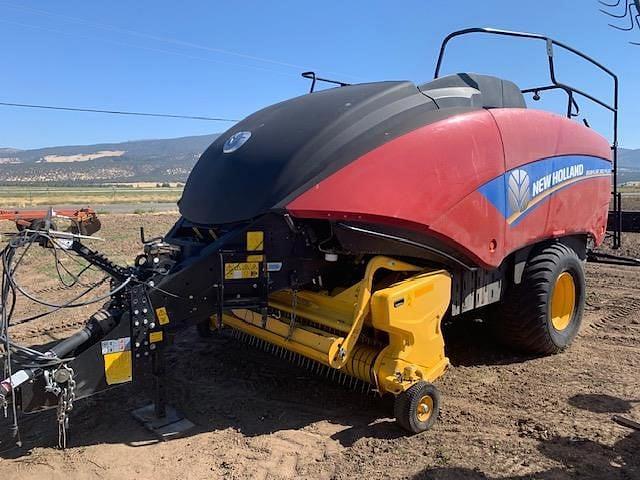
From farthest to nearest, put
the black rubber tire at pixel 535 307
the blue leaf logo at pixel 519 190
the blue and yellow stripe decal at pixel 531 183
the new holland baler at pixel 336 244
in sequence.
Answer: the black rubber tire at pixel 535 307, the blue leaf logo at pixel 519 190, the blue and yellow stripe decal at pixel 531 183, the new holland baler at pixel 336 244

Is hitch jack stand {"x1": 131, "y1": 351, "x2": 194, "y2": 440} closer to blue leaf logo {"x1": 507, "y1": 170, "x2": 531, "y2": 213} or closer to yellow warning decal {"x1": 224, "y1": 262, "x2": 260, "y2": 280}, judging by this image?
yellow warning decal {"x1": 224, "y1": 262, "x2": 260, "y2": 280}

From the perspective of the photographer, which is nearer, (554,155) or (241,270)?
(241,270)

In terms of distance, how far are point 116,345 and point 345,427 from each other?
1587mm

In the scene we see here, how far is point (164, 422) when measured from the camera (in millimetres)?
3832

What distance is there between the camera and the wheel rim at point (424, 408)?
373 centimetres

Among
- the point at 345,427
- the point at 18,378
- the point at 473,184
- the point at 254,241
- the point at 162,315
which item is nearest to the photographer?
the point at 18,378

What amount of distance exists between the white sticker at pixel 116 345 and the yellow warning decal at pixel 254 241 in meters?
0.91

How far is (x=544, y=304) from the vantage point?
4.95 meters

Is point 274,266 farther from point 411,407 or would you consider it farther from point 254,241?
point 411,407

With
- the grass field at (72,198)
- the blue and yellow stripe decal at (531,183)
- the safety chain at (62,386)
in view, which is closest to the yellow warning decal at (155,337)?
the safety chain at (62,386)

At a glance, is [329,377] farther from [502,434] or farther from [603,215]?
[603,215]

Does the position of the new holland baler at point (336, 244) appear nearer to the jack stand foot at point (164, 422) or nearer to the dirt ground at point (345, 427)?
the jack stand foot at point (164, 422)

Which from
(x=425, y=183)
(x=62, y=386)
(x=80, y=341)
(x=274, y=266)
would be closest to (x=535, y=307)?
(x=425, y=183)

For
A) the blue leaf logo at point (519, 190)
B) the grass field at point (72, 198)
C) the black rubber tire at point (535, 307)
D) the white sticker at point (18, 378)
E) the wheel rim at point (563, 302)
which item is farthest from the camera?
the grass field at point (72, 198)
